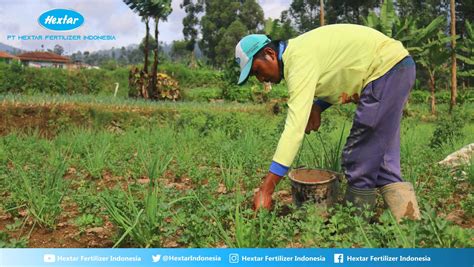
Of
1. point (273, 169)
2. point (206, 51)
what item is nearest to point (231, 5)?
point (273, 169)

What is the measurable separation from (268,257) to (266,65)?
92 centimetres

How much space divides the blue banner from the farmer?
42 centimetres

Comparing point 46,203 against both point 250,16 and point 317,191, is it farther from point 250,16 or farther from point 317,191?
point 250,16

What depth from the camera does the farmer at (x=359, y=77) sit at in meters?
2.09

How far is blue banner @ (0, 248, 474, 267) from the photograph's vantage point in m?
1.58

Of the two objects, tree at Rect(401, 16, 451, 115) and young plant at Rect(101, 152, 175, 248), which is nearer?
young plant at Rect(101, 152, 175, 248)

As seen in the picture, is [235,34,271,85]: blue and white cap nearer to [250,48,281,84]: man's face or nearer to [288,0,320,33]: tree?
[250,48,281,84]: man's face

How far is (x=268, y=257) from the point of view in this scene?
1614mm

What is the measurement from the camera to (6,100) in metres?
6.60

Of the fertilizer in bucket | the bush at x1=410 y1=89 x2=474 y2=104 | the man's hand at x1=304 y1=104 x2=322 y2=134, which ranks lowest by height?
the bush at x1=410 y1=89 x2=474 y2=104

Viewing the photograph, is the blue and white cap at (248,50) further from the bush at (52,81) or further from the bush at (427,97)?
the bush at (427,97)

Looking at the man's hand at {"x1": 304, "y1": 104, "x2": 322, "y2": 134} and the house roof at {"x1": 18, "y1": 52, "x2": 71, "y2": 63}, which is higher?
the house roof at {"x1": 18, "y1": 52, "x2": 71, "y2": 63}

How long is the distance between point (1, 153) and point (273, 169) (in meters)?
2.96

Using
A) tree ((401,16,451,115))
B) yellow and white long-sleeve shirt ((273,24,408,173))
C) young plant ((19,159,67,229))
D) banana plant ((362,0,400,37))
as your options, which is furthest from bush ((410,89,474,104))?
young plant ((19,159,67,229))
